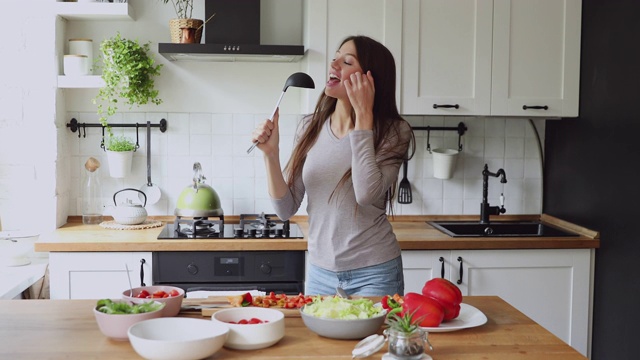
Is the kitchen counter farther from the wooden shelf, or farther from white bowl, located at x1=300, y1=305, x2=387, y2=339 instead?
white bowl, located at x1=300, y1=305, x2=387, y2=339

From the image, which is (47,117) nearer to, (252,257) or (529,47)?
(252,257)

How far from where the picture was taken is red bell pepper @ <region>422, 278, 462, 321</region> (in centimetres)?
196

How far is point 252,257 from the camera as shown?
339 cm

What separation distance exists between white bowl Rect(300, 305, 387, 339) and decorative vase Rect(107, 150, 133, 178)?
85.3 inches

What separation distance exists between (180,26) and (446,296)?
7.11 feet

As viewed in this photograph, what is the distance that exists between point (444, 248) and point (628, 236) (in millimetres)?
775

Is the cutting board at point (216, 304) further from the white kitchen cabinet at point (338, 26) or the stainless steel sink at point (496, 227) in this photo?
the stainless steel sink at point (496, 227)

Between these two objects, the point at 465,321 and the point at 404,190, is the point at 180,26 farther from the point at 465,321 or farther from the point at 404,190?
the point at 465,321

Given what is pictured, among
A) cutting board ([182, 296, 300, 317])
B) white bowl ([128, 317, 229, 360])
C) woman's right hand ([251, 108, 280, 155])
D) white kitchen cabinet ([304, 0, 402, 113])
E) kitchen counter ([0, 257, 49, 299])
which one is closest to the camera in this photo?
white bowl ([128, 317, 229, 360])

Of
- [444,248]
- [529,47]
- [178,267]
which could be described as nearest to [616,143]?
[529,47]

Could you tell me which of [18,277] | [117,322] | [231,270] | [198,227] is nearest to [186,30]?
[198,227]

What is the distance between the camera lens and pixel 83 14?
11.9 feet

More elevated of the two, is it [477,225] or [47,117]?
[47,117]

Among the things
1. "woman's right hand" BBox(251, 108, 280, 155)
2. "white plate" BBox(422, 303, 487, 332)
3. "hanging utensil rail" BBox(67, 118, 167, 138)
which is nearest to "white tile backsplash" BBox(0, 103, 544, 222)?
"hanging utensil rail" BBox(67, 118, 167, 138)
